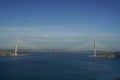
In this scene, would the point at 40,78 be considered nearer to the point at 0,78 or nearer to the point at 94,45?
the point at 0,78

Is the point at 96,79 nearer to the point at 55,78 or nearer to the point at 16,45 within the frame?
the point at 55,78

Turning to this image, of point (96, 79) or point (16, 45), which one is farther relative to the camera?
point (16, 45)

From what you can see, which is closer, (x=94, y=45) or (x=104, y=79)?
(x=104, y=79)

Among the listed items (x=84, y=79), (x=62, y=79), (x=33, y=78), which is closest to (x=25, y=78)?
(x=33, y=78)

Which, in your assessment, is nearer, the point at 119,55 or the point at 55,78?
the point at 55,78

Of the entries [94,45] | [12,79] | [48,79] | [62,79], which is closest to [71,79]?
[62,79]

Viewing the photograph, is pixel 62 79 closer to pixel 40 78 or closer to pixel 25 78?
pixel 40 78

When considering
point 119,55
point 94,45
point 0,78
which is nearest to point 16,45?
point 94,45
